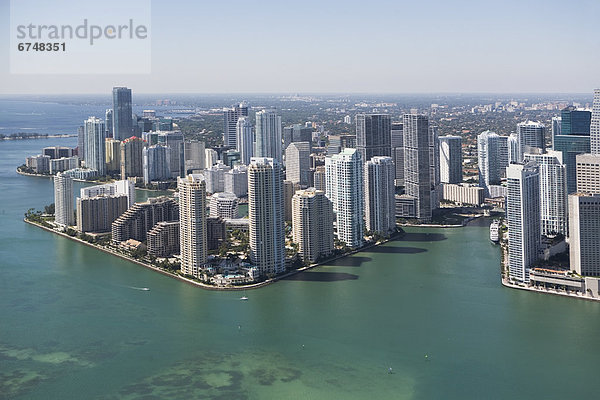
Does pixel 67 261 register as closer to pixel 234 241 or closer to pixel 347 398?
pixel 234 241

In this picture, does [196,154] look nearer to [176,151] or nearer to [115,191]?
[176,151]

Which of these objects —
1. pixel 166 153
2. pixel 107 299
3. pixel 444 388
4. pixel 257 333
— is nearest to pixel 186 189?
pixel 107 299

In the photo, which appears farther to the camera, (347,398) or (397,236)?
(397,236)

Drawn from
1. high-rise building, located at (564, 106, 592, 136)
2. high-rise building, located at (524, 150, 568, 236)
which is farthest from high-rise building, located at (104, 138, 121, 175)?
high-rise building, located at (524, 150, 568, 236)

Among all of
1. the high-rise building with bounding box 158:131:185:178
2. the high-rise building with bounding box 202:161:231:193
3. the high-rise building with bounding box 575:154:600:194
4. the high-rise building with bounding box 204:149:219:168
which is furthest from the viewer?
the high-rise building with bounding box 204:149:219:168

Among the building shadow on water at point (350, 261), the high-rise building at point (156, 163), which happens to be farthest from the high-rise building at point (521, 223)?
the high-rise building at point (156, 163)

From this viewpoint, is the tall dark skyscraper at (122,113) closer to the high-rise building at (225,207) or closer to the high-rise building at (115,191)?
the high-rise building at (115,191)

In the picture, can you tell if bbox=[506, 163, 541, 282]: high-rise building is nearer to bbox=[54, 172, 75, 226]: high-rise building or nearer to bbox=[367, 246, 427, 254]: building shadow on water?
bbox=[367, 246, 427, 254]: building shadow on water
